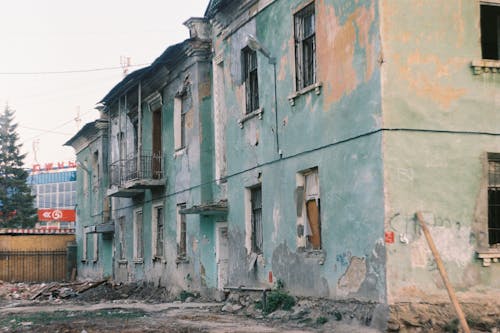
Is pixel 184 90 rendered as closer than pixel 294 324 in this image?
No

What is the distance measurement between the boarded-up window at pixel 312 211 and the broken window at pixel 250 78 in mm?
3204

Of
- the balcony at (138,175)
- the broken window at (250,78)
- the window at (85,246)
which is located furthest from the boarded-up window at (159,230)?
the window at (85,246)

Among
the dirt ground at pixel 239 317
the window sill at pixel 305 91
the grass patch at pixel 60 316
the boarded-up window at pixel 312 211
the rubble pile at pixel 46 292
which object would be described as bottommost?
the rubble pile at pixel 46 292

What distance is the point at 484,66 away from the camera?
1273 centimetres

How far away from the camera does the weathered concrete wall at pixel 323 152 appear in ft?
40.9

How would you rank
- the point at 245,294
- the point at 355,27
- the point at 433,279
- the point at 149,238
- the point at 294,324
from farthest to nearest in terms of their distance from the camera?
the point at 149,238, the point at 245,294, the point at 294,324, the point at 355,27, the point at 433,279

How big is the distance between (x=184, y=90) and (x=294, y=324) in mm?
9730

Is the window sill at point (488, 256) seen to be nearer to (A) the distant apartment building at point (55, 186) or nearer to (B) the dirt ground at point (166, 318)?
(B) the dirt ground at point (166, 318)

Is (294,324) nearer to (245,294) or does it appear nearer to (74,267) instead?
(245,294)

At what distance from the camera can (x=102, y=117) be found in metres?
32.3

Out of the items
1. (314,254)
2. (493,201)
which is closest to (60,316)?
(314,254)

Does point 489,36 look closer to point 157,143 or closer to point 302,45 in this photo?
point 302,45

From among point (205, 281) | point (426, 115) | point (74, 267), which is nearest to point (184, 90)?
point (205, 281)

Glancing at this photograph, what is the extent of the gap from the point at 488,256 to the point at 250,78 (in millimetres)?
7492
